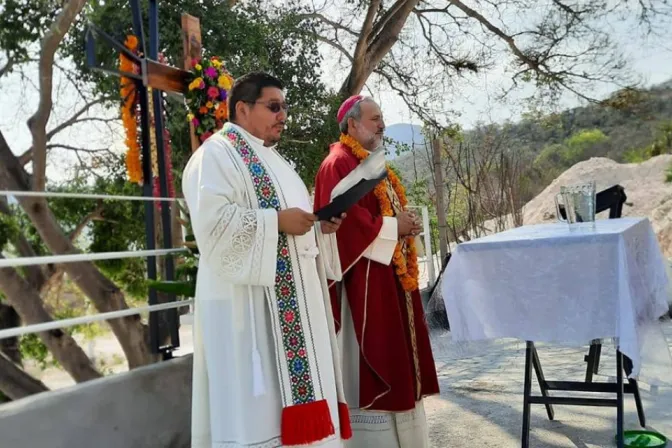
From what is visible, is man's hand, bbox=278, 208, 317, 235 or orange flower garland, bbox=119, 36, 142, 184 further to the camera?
orange flower garland, bbox=119, 36, 142, 184

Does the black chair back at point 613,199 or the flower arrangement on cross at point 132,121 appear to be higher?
the flower arrangement on cross at point 132,121

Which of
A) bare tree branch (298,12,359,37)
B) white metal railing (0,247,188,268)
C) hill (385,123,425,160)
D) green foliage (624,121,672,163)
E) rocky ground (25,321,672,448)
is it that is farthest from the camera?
green foliage (624,121,672,163)

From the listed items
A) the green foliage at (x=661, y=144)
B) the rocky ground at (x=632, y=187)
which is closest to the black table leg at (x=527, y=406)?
the rocky ground at (x=632, y=187)

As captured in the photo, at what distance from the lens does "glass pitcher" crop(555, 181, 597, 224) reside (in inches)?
120

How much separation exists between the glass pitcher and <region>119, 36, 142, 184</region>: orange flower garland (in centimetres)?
213

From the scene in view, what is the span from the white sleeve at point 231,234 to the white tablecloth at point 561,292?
3.13ft

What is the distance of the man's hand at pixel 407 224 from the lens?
2.92 meters

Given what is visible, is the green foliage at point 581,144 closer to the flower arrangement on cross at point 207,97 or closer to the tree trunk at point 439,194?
the tree trunk at point 439,194

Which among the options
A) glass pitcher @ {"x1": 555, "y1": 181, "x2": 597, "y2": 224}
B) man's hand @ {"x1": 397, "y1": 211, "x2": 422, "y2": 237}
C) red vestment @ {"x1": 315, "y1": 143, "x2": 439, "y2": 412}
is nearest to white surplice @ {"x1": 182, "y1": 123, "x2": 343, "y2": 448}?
red vestment @ {"x1": 315, "y1": 143, "x2": 439, "y2": 412}

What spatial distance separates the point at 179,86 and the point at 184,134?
401cm

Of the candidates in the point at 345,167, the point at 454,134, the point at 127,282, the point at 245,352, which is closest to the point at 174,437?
the point at 245,352

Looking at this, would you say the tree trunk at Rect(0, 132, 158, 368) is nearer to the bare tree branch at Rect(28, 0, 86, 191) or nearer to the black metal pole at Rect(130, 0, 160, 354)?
the bare tree branch at Rect(28, 0, 86, 191)

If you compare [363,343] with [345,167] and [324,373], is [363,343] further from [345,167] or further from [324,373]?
[345,167]

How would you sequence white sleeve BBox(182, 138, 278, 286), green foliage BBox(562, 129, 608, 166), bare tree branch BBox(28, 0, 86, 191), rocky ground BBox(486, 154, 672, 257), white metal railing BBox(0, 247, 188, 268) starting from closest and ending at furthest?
white sleeve BBox(182, 138, 278, 286) → white metal railing BBox(0, 247, 188, 268) → bare tree branch BBox(28, 0, 86, 191) → rocky ground BBox(486, 154, 672, 257) → green foliage BBox(562, 129, 608, 166)
